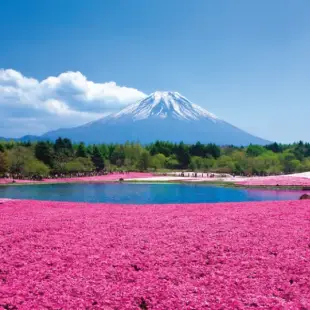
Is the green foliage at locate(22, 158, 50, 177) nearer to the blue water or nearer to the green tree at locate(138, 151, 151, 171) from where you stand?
the blue water

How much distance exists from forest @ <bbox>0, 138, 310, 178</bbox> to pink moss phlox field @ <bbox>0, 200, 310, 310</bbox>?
170ft

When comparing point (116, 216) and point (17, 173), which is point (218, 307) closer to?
point (116, 216)

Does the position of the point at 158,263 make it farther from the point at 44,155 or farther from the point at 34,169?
the point at 44,155

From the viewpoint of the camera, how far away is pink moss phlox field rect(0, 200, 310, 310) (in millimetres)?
6023

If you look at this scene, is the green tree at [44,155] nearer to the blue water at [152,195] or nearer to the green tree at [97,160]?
the green tree at [97,160]

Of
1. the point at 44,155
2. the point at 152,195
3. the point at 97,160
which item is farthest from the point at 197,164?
the point at 152,195

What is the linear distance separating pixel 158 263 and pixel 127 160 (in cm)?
8104

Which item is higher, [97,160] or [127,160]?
[127,160]

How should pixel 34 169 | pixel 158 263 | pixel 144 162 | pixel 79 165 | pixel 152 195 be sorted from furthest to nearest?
pixel 144 162 → pixel 79 165 → pixel 34 169 → pixel 152 195 → pixel 158 263

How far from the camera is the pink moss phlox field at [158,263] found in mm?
6023

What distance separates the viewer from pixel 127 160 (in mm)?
88438

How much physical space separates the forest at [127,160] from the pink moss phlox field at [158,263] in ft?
170

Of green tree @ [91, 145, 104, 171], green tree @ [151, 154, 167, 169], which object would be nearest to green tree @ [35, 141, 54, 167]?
green tree @ [91, 145, 104, 171]

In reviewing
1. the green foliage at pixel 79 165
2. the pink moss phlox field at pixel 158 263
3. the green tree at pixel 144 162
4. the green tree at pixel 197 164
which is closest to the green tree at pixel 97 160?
the green foliage at pixel 79 165
